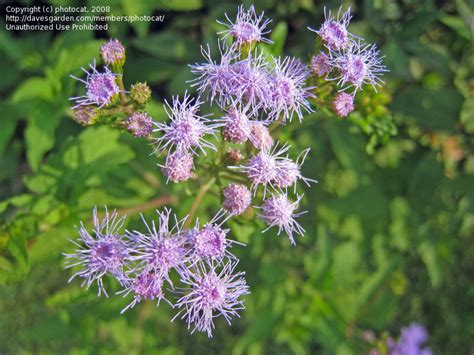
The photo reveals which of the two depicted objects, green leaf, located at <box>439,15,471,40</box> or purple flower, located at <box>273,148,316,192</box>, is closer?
purple flower, located at <box>273,148,316,192</box>

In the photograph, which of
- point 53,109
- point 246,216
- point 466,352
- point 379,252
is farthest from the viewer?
point 466,352

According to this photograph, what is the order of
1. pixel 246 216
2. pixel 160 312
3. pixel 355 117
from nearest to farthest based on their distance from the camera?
pixel 246 216, pixel 355 117, pixel 160 312

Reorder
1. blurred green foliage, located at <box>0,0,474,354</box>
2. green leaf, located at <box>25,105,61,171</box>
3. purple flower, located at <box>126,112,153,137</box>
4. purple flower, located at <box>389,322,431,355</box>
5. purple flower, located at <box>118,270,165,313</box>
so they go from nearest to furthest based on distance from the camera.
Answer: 1. purple flower, located at <box>118,270,165,313</box>
2. purple flower, located at <box>126,112,153,137</box>
3. blurred green foliage, located at <box>0,0,474,354</box>
4. green leaf, located at <box>25,105,61,171</box>
5. purple flower, located at <box>389,322,431,355</box>

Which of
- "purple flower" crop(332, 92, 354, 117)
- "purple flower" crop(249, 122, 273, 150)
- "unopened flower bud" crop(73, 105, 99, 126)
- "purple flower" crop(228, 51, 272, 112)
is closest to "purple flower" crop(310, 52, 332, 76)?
"purple flower" crop(332, 92, 354, 117)

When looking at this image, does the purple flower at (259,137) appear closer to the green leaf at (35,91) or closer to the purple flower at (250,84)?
the purple flower at (250,84)

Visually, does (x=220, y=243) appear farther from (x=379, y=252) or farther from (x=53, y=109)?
(x=379, y=252)

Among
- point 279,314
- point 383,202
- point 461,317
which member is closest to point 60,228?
point 279,314

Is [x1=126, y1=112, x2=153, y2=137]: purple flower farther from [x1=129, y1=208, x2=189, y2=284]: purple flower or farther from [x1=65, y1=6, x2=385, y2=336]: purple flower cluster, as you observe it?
[x1=129, y1=208, x2=189, y2=284]: purple flower
